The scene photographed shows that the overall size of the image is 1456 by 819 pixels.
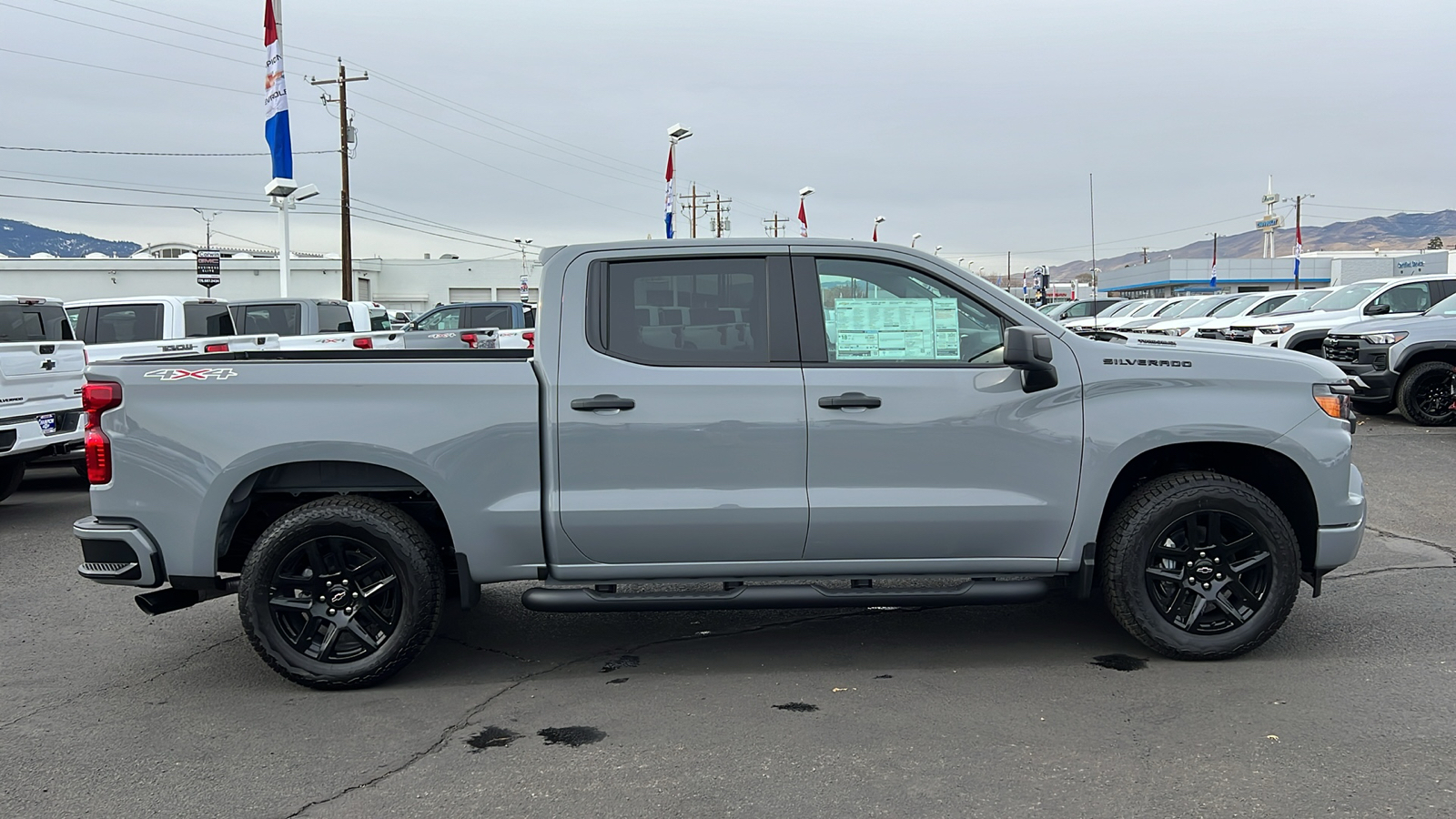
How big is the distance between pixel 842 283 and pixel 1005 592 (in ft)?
5.06

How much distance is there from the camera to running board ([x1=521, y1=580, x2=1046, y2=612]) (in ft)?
15.0

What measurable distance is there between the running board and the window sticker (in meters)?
1.02

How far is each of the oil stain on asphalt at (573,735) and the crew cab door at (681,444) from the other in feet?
2.49

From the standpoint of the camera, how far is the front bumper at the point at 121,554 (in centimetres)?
454

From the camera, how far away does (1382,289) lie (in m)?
15.6

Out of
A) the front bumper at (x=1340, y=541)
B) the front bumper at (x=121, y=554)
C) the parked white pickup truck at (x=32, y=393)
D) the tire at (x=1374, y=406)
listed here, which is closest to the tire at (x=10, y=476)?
the parked white pickup truck at (x=32, y=393)

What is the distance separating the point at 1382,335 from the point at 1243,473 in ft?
32.4

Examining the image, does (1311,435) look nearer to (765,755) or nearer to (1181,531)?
(1181,531)

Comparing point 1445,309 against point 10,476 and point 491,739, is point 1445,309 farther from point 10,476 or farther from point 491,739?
point 10,476

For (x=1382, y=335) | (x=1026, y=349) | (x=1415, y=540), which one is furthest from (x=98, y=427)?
(x=1382, y=335)

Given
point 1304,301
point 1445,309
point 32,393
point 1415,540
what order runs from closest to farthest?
1. point 1415,540
2. point 32,393
3. point 1445,309
4. point 1304,301

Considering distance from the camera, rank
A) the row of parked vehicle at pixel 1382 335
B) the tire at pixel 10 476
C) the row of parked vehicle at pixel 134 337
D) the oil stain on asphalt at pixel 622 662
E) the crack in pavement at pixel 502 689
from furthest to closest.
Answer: the row of parked vehicle at pixel 1382 335 < the tire at pixel 10 476 < the row of parked vehicle at pixel 134 337 < the oil stain on asphalt at pixel 622 662 < the crack in pavement at pixel 502 689

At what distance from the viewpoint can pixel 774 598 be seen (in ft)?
15.0

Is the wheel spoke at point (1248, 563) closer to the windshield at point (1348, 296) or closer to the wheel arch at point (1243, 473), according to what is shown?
the wheel arch at point (1243, 473)
